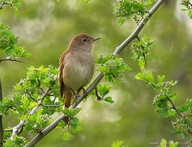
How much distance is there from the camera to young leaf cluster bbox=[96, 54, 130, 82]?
6.61 m

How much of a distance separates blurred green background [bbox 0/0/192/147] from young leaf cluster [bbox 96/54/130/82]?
5.83 metres

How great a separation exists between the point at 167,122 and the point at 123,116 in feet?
3.79

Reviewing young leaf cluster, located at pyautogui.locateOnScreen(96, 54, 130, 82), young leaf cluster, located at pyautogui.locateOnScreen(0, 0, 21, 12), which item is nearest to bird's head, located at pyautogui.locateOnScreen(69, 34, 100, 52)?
young leaf cluster, located at pyautogui.locateOnScreen(0, 0, 21, 12)

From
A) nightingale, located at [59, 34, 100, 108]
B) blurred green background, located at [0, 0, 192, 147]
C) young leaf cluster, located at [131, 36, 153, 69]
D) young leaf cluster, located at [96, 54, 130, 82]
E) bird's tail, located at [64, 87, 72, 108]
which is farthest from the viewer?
blurred green background, located at [0, 0, 192, 147]

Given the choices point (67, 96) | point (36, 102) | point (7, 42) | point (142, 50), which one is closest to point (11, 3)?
point (7, 42)

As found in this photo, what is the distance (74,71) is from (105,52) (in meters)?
4.56

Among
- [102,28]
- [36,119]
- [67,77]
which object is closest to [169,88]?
[36,119]

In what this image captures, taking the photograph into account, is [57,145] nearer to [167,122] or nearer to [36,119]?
[167,122]

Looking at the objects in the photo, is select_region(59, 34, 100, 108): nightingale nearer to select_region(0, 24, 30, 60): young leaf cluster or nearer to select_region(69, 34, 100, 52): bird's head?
select_region(69, 34, 100, 52): bird's head

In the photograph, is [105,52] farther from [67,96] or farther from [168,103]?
[168,103]

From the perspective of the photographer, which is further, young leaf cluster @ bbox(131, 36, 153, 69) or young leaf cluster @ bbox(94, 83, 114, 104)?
young leaf cluster @ bbox(94, 83, 114, 104)

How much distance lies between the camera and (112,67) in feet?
21.7

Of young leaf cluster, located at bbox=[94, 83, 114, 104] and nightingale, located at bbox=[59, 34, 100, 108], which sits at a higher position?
young leaf cluster, located at bbox=[94, 83, 114, 104]

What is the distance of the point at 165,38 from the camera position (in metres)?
15.1
